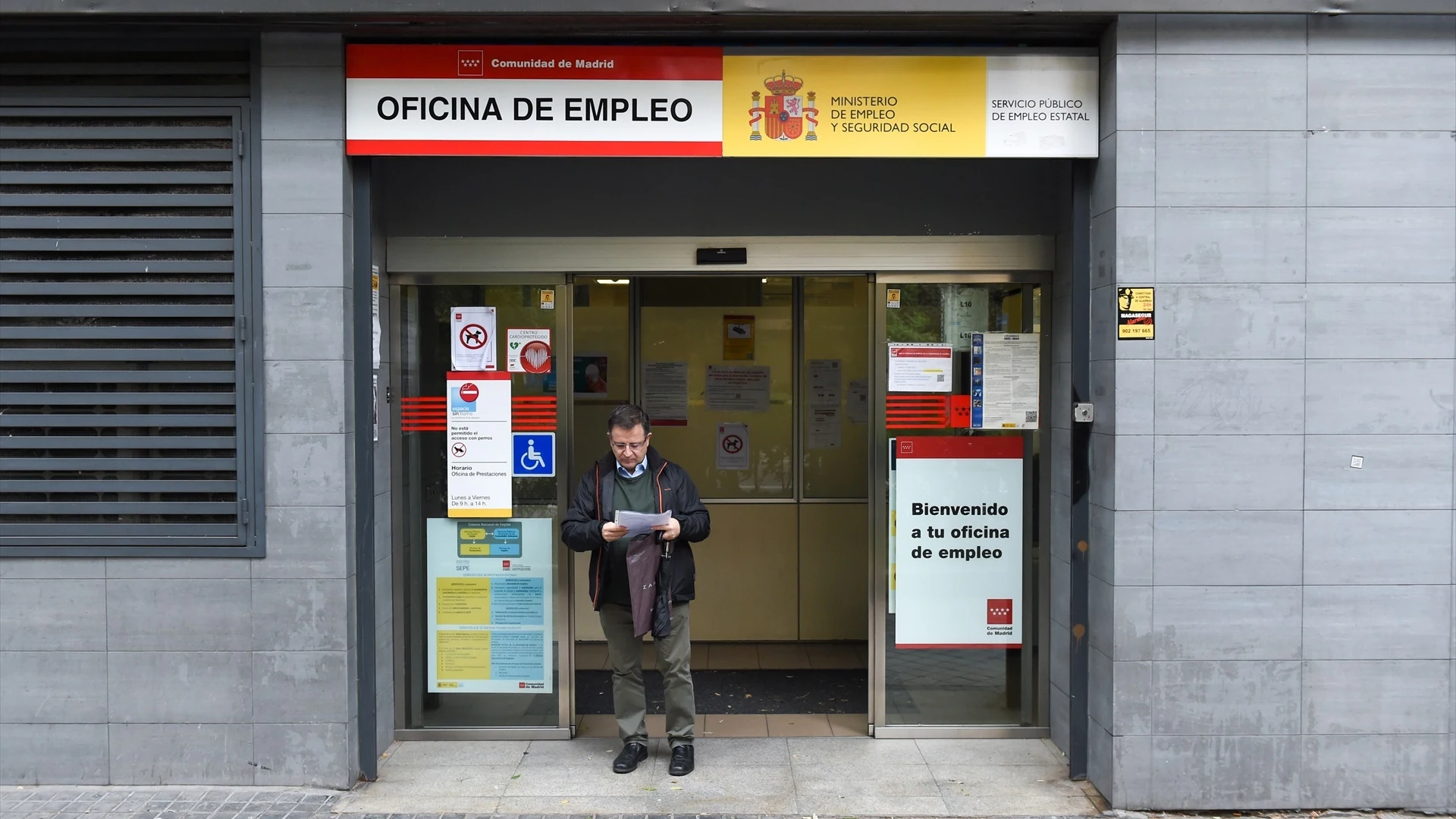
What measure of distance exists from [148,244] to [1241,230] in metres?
5.20

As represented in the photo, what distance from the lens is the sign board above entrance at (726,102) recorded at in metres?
4.89

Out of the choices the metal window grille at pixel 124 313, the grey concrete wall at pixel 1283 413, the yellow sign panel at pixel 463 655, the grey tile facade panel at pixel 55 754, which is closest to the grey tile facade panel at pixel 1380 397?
the grey concrete wall at pixel 1283 413

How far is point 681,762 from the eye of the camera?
513 centimetres

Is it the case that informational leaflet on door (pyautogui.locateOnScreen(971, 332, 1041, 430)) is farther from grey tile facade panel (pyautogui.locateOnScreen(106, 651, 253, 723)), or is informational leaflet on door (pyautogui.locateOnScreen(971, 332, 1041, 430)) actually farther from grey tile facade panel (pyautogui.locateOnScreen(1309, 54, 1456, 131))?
grey tile facade panel (pyautogui.locateOnScreen(106, 651, 253, 723))

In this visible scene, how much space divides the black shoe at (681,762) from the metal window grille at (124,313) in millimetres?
2355

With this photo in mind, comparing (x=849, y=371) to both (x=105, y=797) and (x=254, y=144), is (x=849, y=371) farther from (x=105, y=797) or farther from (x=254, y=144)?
(x=105, y=797)

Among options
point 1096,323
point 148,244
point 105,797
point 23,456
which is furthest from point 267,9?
point 1096,323

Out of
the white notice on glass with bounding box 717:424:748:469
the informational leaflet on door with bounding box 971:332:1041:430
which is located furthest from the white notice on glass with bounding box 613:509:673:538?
the white notice on glass with bounding box 717:424:748:469

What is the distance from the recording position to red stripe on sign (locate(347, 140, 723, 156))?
4883mm

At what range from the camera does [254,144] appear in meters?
4.81

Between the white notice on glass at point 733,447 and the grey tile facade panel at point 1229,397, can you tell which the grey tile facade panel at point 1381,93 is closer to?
the grey tile facade panel at point 1229,397

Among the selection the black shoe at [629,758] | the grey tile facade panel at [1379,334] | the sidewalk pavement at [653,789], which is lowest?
the sidewalk pavement at [653,789]

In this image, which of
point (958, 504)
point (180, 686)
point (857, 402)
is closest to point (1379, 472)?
point (958, 504)

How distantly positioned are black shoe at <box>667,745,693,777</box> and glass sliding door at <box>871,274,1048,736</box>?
116 cm
